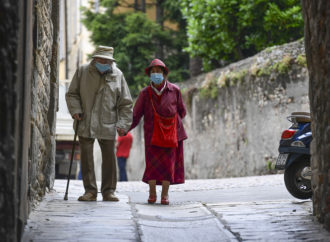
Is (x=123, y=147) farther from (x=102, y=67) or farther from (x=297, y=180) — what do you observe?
(x=297, y=180)

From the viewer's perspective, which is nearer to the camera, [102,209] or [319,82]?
[319,82]

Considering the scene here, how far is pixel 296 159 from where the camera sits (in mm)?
8055

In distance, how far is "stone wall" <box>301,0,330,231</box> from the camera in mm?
5645

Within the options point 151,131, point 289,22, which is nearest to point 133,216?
point 151,131

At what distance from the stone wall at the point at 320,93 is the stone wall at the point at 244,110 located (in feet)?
25.5

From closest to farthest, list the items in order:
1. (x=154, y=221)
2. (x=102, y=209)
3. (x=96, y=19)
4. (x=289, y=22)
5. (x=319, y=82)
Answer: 1. (x=319, y=82)
2. (x=154, y=221)
3. (x=102, y=209)
4. (x=289, y=22)
5. (x=96, y=19)

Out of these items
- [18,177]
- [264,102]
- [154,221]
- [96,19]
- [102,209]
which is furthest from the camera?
[96,19]

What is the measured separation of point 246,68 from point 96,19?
9.89 m

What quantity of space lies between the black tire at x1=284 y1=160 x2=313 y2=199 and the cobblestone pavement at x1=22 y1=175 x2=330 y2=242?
0.27 metres

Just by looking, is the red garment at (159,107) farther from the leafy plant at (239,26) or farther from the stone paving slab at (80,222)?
the leafy plant at (239,26)

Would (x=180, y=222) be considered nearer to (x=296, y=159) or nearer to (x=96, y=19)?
(x=296, y=159)

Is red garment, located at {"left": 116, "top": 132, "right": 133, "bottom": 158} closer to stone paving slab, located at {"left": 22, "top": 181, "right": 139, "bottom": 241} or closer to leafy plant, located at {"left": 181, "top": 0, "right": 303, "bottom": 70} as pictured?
leafy plant, located at {"left": 181, "top": 0, "right": 303, "bottom": 70}

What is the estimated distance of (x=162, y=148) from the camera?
27.1 ft

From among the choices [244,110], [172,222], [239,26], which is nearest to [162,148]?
[172,222]
